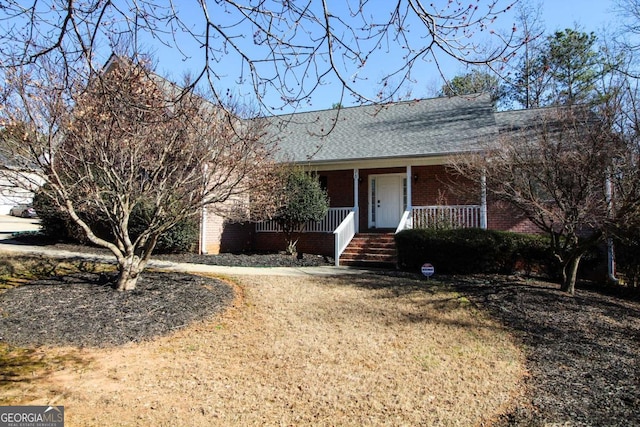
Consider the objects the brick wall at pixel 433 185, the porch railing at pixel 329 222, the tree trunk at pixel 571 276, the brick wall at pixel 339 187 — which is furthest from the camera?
the brick wall at pixel 339 187

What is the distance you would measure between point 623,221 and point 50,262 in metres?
12.0

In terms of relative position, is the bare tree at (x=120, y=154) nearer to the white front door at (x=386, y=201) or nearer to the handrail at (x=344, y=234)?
the handrail at (x=344, y=234)

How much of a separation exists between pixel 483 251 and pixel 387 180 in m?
5.58

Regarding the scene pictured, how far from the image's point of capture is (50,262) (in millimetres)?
9312

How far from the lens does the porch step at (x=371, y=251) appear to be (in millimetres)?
11789

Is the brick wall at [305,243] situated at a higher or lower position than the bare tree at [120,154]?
lower

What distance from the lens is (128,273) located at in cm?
715

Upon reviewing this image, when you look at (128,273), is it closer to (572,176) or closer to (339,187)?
(572,176)

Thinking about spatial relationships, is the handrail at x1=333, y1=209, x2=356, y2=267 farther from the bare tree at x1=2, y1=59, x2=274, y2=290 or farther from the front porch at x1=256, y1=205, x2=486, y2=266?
the bare tree at x1=2, y1=59, x2=274, y2=290

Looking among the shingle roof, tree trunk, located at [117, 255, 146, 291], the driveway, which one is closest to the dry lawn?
tree trunk, located at [117, 255, 146, 291]

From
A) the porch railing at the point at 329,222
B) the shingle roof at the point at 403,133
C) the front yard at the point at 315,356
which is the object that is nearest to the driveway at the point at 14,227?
the porch railing at the point at 329,222

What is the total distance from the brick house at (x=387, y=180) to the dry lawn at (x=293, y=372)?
5.72 m

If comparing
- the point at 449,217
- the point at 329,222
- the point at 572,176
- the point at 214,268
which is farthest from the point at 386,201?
the point at 572,176

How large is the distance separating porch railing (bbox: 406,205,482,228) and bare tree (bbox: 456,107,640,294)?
3498 millimetres
